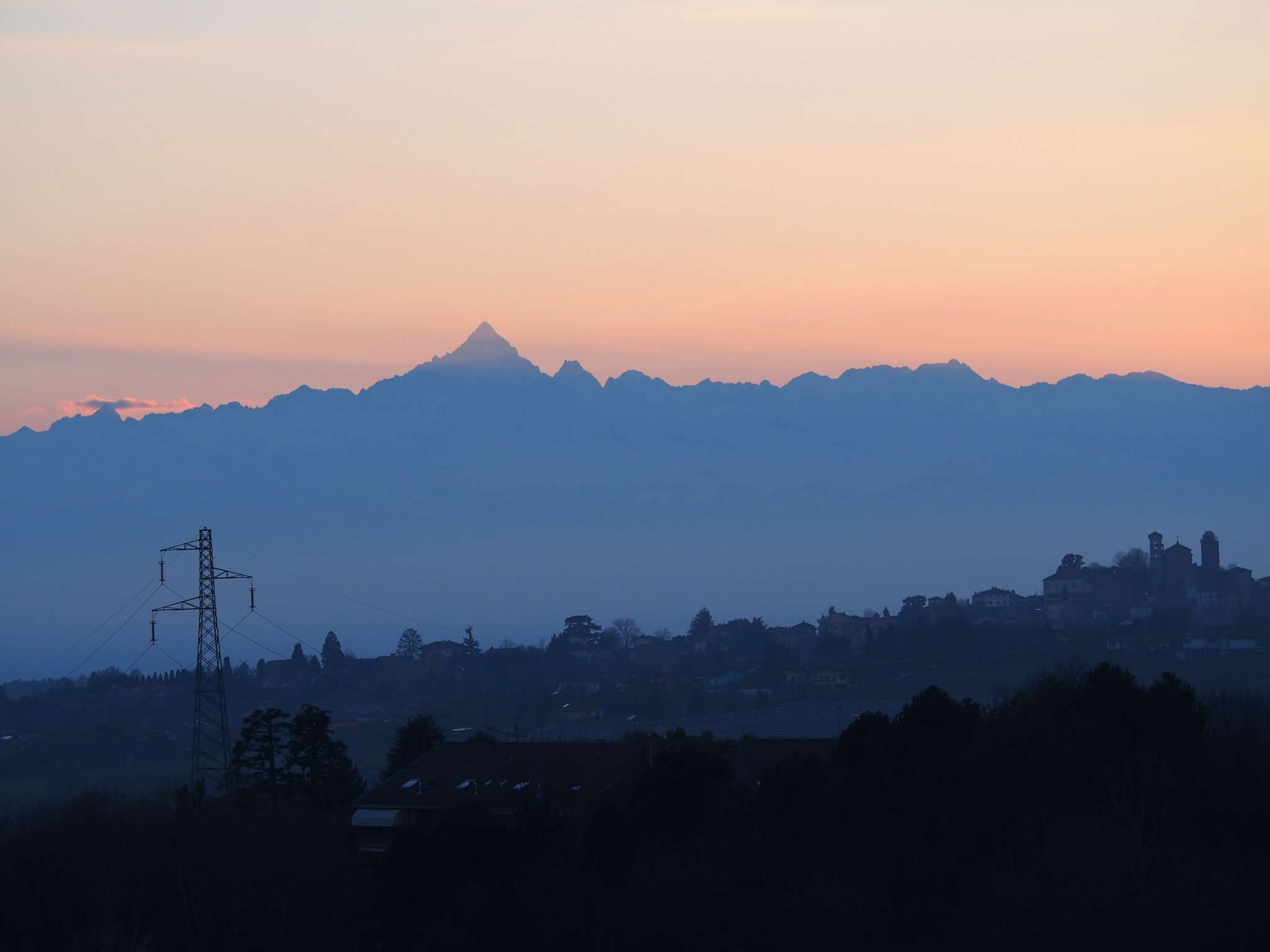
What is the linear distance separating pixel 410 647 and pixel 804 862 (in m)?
88.2

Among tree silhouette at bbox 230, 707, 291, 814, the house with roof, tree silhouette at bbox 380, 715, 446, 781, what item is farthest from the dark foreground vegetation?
tree silhouette at bbox 380, 715, 446, 781

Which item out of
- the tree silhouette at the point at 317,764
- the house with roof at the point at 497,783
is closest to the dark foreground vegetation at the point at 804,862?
the house with roof at the point at 497,783

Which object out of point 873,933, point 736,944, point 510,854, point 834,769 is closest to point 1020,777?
point 834,769

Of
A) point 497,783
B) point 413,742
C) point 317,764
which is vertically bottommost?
point 497,783

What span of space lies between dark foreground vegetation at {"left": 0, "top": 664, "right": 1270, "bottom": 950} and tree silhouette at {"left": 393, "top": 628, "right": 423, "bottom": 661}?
81299mm

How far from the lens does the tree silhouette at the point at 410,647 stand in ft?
356

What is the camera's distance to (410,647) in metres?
109

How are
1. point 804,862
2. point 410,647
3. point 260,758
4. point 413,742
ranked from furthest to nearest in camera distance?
1. point 410,647
2. point 413,742
3. point 260,758
4. point 804,862

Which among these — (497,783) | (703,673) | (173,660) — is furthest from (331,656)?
(497,783)

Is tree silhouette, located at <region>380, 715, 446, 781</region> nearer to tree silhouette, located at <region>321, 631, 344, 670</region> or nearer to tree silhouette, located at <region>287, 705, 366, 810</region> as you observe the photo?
tree silhouette, located at <region>287, 705, 366, 810</region>

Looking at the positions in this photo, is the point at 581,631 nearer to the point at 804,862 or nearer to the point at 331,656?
the point at 331,656

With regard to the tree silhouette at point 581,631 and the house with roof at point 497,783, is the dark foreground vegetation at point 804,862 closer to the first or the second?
the house with roof at point 497,783

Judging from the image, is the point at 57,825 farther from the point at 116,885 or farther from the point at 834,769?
the point at 834,769

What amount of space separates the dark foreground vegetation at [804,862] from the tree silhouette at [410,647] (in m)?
81.3
